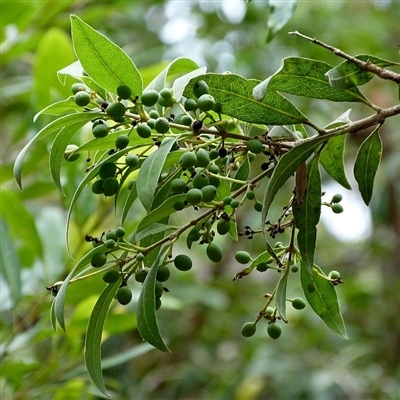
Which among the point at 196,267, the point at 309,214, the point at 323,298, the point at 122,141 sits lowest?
the point at 196,267

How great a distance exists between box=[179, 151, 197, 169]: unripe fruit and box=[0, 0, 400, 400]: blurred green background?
75 cm

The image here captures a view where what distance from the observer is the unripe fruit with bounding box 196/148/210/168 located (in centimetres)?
66

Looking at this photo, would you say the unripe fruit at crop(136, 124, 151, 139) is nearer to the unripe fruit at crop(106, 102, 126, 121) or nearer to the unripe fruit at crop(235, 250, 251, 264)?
the unripe fruit at crop(106, 102, 126, 121)

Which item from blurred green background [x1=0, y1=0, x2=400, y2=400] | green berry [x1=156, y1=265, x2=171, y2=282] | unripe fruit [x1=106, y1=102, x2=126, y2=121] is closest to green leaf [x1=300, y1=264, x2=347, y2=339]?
green berry [x1=156, y1=265, x2=171, y2=282]

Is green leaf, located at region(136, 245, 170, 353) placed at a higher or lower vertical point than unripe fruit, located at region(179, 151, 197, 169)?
lower

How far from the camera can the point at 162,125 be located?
66 centimetres

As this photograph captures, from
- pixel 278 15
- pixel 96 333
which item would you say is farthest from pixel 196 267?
pixel 96 333

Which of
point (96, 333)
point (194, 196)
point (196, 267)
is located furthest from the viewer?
point (196, 267)

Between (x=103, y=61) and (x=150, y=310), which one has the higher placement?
(x=103, y=61)

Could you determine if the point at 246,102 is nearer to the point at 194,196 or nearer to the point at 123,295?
the point at 194,196

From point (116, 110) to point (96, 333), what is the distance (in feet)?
0.84

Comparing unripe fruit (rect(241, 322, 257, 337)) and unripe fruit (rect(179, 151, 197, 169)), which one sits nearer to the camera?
unripe fruit (rect(179, 151, 197, 169))

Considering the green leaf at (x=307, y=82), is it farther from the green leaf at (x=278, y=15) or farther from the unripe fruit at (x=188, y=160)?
the green leaf at (x=278, y=15)

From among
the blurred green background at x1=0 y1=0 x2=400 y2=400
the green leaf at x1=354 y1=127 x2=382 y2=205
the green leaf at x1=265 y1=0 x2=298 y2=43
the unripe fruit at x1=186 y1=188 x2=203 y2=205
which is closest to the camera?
the unripe fruit at x1=186 y1=188 x2=203 y2=205
